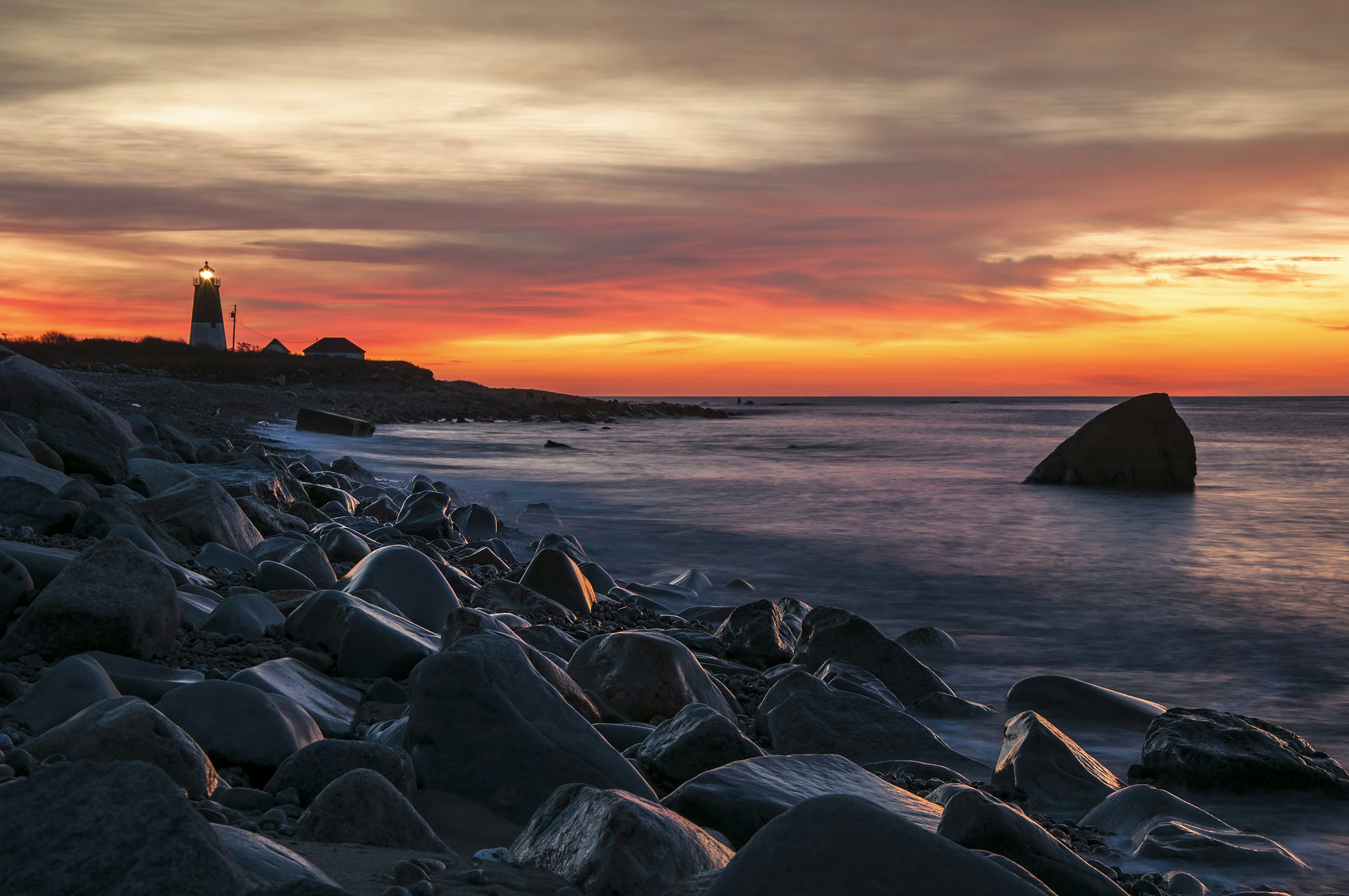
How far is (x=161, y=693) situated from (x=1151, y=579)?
29.5 feet

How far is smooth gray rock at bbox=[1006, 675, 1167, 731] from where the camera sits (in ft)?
14.8

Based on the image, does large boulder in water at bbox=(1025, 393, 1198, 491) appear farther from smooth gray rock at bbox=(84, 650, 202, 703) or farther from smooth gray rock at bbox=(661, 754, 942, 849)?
smooth gray rock at bbox=(84, 650, 202, 703)

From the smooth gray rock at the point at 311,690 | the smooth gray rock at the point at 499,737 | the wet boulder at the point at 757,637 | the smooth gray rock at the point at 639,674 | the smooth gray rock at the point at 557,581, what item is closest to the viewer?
the smooth gray rock at the point at 499,737

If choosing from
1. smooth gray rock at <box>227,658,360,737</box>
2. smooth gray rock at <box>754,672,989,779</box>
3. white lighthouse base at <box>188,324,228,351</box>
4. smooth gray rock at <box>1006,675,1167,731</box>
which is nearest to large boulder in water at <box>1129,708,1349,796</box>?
smooth gray rock at <box>1006,675,1167,731</box>

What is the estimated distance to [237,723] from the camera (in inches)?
91.2

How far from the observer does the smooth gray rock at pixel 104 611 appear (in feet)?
9.32

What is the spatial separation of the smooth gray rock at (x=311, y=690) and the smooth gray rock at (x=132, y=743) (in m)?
0.52

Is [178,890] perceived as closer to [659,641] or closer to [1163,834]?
[659,641]

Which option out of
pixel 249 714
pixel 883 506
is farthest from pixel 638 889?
pixel 883 506

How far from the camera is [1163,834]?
300 cm

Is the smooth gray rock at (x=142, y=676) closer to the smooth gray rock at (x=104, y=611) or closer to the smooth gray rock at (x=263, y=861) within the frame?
the smooth gray rock at (x=104, y=611)

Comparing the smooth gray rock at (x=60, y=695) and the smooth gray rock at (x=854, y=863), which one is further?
the smooth gray rock at (x=60, y=695)

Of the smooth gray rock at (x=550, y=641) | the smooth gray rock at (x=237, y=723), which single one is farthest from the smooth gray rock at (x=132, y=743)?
the smooth gray rock at (x=550, y=641)

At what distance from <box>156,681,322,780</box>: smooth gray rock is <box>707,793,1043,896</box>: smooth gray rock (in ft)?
4.30
